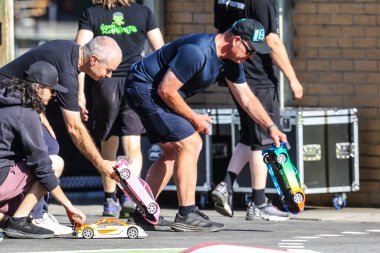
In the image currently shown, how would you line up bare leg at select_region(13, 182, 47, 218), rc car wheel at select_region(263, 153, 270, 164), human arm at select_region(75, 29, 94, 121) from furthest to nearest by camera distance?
human arm at select_region(75, 29, 94, 121) < rc car wheel at select_region(263, 153, 270, 164) < bare leg at select_region(13, 182, 47, 218)

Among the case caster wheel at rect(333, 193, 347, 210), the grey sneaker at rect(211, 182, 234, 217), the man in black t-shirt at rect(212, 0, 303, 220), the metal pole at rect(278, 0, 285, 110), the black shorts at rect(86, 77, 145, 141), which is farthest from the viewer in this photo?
the metal pole at rect(278, 0, 285, 110)

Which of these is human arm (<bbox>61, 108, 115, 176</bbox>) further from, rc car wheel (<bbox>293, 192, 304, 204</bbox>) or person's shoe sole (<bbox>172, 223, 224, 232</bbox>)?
rc car wheel (<bbox>293, 192, 304, 204</bbox>)

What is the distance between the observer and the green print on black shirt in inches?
473

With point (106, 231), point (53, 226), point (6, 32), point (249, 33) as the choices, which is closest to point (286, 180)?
point (249, 33)

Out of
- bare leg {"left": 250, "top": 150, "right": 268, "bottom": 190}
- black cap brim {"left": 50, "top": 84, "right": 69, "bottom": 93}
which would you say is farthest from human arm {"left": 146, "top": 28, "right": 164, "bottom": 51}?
black cap brim {"left": 50, "top": 84, "right": 69, "bottom": 93}

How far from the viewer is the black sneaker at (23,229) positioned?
390 inches

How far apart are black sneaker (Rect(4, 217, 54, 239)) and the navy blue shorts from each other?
116 cm

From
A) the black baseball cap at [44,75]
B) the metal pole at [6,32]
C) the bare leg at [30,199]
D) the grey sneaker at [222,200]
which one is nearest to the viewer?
the black baseball cap at [44,75]

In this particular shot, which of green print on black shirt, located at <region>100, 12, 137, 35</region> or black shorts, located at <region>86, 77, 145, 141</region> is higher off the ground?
green print on black shirt, located at <region>100, 12, 137, 35</region>

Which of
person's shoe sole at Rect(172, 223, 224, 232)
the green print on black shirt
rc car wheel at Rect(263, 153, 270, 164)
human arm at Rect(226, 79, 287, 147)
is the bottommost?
person's shoe sole at Rect(172, 223, 224, 232)

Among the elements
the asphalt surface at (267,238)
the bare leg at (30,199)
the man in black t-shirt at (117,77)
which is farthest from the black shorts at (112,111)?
the bare leg at (30,199)

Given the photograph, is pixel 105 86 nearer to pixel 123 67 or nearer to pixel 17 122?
pixel 123 67

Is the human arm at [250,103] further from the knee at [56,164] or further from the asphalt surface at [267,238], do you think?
the knee at [56,164]

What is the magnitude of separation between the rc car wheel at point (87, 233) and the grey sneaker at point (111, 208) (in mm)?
2055
